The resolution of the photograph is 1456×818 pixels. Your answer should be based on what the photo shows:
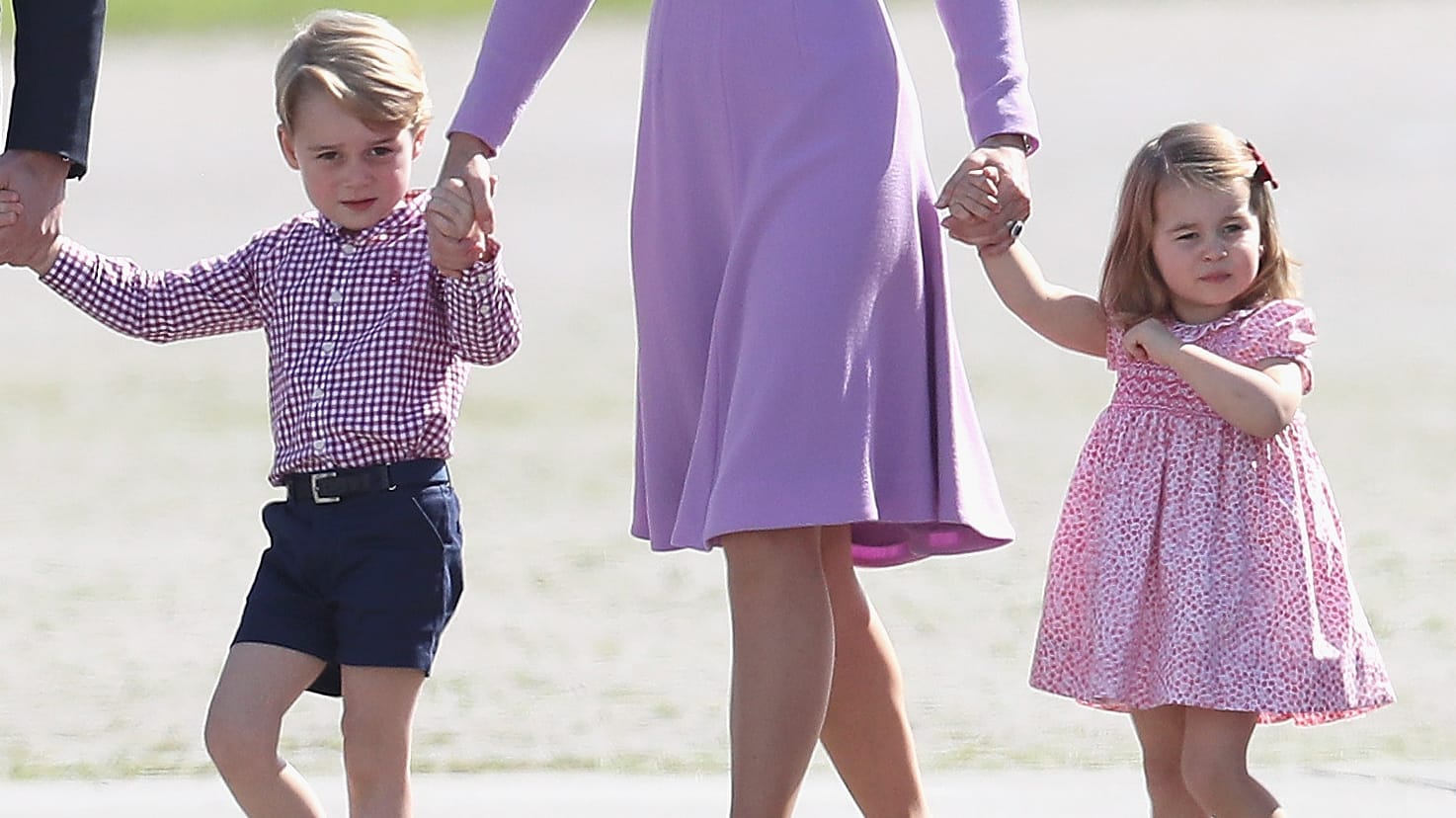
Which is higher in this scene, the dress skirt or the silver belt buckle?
the dress skirt

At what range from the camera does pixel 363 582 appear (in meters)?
3.35

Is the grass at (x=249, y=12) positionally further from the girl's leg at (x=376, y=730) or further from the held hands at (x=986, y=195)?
the held hands at (x=986, y=195)

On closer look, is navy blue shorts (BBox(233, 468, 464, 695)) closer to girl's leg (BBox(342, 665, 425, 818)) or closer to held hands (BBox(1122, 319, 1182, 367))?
girl's leg (BBox(342, 665, 425, 818))

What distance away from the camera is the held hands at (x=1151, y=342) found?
10.7 feet

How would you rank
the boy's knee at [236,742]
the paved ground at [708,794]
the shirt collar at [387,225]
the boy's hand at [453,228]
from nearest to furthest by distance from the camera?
the boy's hand at [453,228] → the boy's knee at [236,742] → the shirt collar at [387,225] → the paved ground at [708,794]

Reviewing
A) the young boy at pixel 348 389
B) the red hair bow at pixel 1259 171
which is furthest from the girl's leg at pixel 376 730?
the red hair bow at pixel 1259 171

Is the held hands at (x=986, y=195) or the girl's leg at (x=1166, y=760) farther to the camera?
the girl's leg at (x=1166, y=760)

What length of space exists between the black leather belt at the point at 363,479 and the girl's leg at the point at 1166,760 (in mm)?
1098

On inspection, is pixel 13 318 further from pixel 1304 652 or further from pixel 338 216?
pixel 1304 652

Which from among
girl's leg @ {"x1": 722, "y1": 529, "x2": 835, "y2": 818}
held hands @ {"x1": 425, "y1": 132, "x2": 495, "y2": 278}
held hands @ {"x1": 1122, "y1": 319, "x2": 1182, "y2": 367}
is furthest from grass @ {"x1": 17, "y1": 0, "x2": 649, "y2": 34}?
girl's leg @ {"x1": 722, "y1": 529, "x2": 835, "y2": 818}

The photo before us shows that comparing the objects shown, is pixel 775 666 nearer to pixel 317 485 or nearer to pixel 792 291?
pixel 792 291

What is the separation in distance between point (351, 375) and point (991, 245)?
0.95 meters

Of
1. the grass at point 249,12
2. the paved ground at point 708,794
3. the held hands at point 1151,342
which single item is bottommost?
the paved ground at point 708,794

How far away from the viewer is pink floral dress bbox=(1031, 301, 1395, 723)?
3.21 meters
